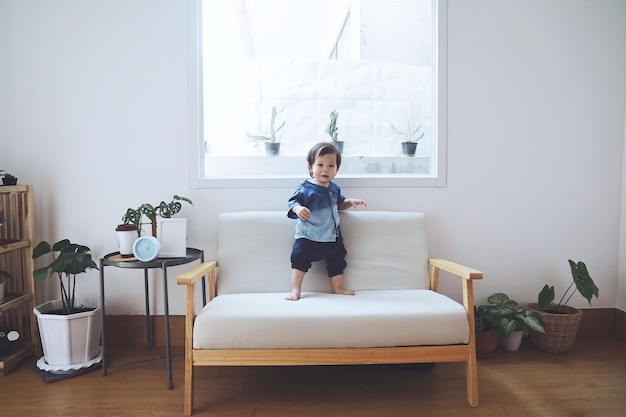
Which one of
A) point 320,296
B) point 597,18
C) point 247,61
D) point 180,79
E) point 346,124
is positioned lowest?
point 320,296

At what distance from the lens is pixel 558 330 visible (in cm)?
242

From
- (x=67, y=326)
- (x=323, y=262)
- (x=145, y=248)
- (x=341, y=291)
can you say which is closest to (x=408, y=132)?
(x=323, y=262)

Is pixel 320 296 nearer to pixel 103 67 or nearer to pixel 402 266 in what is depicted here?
pixel 402 266

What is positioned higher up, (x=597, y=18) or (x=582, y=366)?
(x=597, y=18)

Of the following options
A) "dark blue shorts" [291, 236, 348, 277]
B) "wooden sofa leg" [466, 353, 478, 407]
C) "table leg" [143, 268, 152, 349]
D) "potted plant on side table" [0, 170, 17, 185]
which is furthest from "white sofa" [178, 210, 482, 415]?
"potted plant on side table" [0, 170, 17, 185]

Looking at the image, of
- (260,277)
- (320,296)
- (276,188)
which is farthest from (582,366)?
(276,188)

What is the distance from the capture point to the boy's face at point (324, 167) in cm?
225

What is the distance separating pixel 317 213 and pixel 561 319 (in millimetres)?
1475

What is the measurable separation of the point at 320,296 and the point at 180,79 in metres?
1.47

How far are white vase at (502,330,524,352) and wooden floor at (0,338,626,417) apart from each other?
0.09m

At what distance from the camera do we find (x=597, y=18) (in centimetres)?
262

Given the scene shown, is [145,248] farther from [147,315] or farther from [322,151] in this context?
[322,151]

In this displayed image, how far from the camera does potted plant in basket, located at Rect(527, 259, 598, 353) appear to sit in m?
2.41

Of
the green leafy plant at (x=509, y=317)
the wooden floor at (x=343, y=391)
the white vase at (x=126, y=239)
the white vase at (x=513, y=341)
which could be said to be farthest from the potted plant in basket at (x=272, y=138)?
the white vase at (x=513, y=341)
